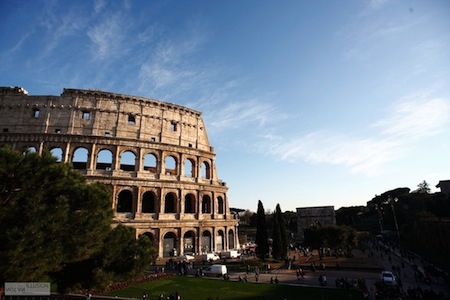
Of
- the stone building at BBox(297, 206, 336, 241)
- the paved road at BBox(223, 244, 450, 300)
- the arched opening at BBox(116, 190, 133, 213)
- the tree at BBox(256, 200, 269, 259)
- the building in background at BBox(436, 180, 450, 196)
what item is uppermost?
the building in background at BBox(436, 180, 450, 196)

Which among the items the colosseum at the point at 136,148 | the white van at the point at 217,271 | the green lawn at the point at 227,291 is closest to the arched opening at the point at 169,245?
the colosseum at the point at 136,148

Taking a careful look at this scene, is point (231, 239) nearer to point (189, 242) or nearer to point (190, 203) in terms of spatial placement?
point (189, 242)

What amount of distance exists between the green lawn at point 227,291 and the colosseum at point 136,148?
10469 millimetres

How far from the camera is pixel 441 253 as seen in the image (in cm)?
3497

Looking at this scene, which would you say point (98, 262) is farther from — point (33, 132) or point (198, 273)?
point (33, 132)

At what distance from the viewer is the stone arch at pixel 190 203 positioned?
37.7 meters

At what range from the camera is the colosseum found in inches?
1247

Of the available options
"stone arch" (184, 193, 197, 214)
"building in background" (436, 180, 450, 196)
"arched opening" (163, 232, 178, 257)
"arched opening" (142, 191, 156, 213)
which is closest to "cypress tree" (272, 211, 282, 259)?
"stone arch" (184, 193, 197, 214)

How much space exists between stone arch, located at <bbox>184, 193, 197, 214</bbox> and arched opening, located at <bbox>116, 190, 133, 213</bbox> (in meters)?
7.32

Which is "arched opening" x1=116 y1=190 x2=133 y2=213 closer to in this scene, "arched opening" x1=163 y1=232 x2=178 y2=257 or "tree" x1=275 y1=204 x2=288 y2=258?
"arched opening" x1=163 y1=232 x2=178 y2=257

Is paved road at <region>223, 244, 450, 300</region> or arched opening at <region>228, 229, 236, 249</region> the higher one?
arched opening at <region>228, 229, 236, 249</region>

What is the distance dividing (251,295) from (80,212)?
13.7m

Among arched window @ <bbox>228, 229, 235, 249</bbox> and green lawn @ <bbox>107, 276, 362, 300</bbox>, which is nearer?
green lawn @ <bbox>107, 276, 362, 300</bbox>

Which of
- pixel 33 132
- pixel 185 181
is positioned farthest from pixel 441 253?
pixel 33 132
